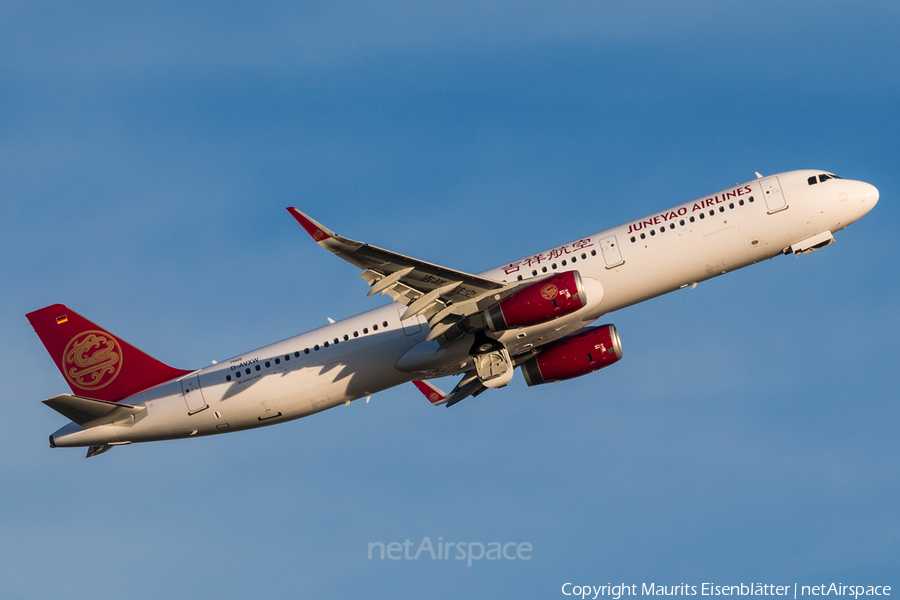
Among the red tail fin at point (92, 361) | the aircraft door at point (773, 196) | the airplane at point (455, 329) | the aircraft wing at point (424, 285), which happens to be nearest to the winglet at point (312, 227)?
the aircraft wing at point (424, 285)

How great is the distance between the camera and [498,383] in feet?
140

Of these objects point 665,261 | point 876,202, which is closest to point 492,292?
point 665,261

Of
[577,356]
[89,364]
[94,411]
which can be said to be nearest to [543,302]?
[577,356]

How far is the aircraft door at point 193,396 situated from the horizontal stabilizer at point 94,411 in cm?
213

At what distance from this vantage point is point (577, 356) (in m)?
46.5

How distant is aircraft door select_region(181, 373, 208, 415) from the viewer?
45.0 meters

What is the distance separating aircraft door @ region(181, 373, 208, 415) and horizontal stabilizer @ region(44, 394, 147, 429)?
6.98 feet

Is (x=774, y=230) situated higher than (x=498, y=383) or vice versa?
(x=774, y=230)

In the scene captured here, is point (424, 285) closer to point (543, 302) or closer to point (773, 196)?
point (543, 302)

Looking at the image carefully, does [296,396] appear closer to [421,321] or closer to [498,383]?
[421,321]

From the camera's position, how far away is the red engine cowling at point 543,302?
39.2 metres

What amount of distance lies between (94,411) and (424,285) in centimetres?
1736

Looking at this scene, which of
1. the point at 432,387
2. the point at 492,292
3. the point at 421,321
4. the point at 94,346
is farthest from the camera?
the point at 432,387

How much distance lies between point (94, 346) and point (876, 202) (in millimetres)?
38992
